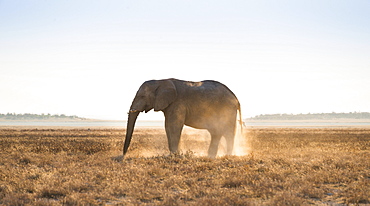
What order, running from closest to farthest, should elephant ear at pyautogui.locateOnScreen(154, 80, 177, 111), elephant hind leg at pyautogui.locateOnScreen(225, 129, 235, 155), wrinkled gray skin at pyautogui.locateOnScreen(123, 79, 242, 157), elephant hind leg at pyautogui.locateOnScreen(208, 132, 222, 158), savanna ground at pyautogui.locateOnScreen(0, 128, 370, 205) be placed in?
1. savanna ground at pyautogui.locateOnScreen(0, 128, 370, 205)
2. elephant ear at pyautogui.locateOnScreen(154, 80, 177, 111)
3. wrinkled gray skin at pyautogui.locateOnScreen(123, 79, 242, 157)
4. elephant hind leg at pyautogui.locateOnScreen(225, 129, 235, 155)
5. elephant hind leg at pyautogui.locateOnScreen(208, 132, 222, 158)

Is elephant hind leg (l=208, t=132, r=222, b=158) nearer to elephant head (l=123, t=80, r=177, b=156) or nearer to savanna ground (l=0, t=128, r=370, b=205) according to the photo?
elephant head (l=123, t=80, r=177, b=156)

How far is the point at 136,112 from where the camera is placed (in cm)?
1493

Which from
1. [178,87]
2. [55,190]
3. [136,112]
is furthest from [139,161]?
[55,190]

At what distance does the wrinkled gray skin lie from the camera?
47.9ft

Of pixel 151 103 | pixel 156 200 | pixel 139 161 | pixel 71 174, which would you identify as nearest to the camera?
pixel 156 200

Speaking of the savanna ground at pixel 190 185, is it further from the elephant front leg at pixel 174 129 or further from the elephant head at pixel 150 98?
the elephant head at pixel 150 98

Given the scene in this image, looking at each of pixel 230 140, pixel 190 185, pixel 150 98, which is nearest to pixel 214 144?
pixel 230 140

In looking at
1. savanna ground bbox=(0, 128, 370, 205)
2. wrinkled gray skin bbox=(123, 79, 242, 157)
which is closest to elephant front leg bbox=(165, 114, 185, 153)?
wrinkled gray skin bbox=(123, 79, 242, 157)

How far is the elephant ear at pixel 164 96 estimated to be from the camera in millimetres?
14422

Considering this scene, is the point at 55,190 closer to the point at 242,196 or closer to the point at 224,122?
the point at 242,196

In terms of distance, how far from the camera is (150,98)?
14812 millimetres

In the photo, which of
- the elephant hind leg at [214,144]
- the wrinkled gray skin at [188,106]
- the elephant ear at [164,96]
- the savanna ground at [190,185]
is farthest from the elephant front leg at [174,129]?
the savanna ground at [190,185]

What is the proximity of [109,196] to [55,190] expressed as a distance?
1.28 meters

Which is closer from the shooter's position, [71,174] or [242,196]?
[242,196]
